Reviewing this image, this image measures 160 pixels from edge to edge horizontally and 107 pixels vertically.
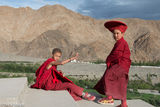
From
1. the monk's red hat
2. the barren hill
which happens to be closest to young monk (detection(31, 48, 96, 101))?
the monk's red hat

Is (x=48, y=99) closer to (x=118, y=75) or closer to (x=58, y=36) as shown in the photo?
(x=118, y=75)

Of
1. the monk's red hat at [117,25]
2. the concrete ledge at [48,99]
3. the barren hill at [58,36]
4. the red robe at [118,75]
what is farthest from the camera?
the barren hill at [58,36]

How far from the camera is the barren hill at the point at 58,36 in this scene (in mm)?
35844

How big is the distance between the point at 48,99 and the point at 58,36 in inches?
1315

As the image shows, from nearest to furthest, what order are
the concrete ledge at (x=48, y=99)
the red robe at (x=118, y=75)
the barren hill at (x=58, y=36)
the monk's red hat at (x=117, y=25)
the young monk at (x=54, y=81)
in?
the concrete ledge at (x=48, y=99)
the red robe at (x=118, y=75)
the monk's red hat at (x=117, y=25)
the young monk at (x=54, y=81)
the barren hill at (x=58, y=36)

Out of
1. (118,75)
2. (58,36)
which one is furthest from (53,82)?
(58,36)

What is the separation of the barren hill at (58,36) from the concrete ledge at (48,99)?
91.0ft

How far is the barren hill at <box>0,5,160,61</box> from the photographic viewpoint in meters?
→ 35.8

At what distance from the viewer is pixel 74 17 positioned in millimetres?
44562

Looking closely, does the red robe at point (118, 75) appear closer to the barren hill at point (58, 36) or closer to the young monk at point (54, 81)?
the young monk at point (54, 81)

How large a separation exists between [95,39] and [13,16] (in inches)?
657

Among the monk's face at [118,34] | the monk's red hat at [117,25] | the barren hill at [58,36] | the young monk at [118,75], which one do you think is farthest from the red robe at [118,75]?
the barren hill at [58,36]

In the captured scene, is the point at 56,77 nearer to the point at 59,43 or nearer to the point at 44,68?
the point at 44,68

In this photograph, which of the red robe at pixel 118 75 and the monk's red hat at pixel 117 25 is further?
the monk's red hat at pixel 117 25
